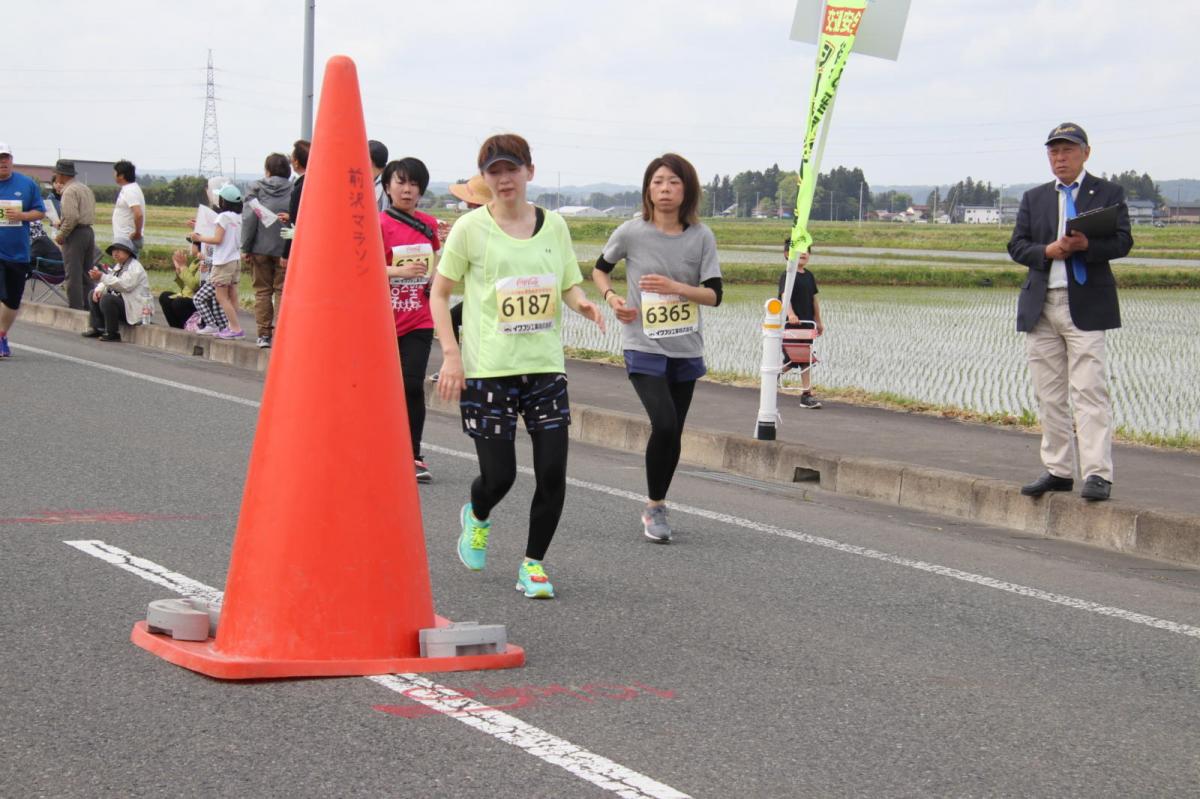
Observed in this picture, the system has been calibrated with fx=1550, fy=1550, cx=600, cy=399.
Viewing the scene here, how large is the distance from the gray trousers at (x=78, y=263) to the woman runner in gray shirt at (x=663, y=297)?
1249 cm

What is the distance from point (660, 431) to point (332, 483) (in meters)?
2.82

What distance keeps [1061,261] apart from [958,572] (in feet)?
6.86

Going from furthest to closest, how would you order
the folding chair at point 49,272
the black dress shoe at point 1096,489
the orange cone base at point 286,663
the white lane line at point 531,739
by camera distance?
the folding chair at point 49,272, the black dress shoe at point 1096,489, the orange cone base at point 286,663, the white lane line at point 531,739

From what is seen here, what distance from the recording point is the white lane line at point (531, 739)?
3996 mm

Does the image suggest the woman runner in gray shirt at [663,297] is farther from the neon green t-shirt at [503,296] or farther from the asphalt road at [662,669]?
the neon green t-shirt at [503,296]

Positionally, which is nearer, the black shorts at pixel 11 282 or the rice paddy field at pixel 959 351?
the black shorts at pixel 11 282

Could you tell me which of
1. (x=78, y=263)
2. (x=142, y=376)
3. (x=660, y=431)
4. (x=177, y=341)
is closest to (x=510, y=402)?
(x=660, y=431)

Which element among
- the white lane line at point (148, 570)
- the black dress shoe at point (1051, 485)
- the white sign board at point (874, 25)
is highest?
the white sign board at point (874, 25)

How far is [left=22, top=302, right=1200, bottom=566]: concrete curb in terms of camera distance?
8062mm

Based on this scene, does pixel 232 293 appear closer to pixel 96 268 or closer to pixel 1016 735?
pixel 96 268

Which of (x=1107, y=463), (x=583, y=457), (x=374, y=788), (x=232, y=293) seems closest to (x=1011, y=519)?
(x=1107, y=463)

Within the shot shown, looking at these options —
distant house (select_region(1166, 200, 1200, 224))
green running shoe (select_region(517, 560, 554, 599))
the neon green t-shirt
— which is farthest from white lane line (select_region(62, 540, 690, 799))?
distant house (select_region(1166, 200, 1200, 224))

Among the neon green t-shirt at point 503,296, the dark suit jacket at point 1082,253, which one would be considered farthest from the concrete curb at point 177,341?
the neon green t-shirt at point 503,296

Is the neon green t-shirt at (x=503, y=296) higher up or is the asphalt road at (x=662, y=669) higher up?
the neon green t-shirt at (x=503, y=296)
